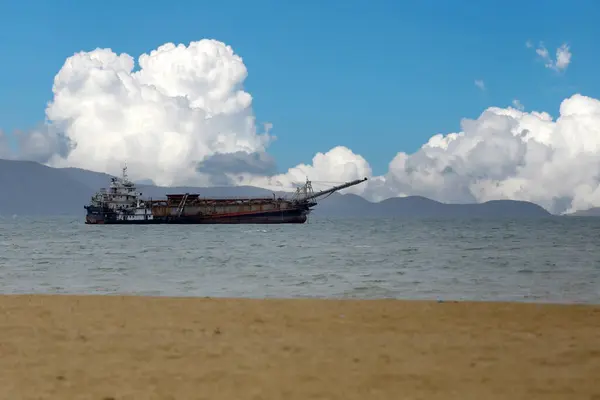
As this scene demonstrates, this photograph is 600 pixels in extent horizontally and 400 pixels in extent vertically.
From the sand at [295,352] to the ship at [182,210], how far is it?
110 metres

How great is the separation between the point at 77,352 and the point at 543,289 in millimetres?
19689

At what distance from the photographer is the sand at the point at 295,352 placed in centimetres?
755

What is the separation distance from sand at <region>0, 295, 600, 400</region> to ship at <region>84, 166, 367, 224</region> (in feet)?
360

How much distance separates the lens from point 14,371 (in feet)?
27.2

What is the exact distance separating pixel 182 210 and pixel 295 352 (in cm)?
11751

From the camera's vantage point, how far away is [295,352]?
9.64m

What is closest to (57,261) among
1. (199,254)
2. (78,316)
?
(199,254)

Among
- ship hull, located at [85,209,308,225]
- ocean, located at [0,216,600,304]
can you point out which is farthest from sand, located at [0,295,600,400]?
ship hull, located at [85,209,308,225]

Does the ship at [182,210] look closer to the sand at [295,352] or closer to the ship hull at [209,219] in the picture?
the ship hull at [209,219]

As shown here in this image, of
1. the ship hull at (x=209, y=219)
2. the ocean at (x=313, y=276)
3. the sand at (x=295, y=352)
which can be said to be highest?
the ship hull at (x=209, y=219)

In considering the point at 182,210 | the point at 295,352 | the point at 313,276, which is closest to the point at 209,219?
the point at 182,210

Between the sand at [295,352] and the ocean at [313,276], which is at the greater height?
the sand at [295,352]

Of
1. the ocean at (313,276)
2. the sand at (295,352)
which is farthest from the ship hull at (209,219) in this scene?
the sand at (295,352)

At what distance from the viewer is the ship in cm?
12444
